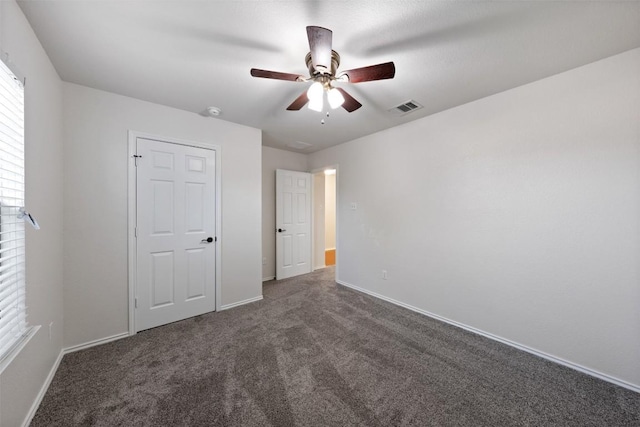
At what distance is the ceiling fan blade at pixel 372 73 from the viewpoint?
4.56 ft

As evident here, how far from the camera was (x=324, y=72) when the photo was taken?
1515 millimetres

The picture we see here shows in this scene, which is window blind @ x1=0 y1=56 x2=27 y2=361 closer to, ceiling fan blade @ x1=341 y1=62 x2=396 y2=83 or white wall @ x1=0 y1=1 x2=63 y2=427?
white wall @ x1=0 y1=1 x2=63 y2=427

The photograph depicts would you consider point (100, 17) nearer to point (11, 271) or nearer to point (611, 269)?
point (11, 271)

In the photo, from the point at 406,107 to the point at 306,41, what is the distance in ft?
4.75

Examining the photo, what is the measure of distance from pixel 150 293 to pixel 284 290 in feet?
5.80

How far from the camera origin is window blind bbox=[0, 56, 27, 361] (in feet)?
3.85

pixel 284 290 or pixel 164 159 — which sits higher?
pixel 164 159

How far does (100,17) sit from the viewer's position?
4.58ft

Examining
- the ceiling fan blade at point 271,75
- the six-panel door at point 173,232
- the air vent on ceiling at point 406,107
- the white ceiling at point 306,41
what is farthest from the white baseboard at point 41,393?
the air vent on ceiling at point 406,107

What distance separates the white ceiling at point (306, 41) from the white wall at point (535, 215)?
0.32 metres

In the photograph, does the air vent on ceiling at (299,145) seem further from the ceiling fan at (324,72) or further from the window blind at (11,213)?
the window blind at (11,213)

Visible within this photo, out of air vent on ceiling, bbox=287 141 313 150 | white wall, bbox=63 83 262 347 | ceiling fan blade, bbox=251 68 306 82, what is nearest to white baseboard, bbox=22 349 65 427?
white wall, bbox=63 83 262 347

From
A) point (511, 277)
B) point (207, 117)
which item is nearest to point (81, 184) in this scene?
point (207, 117)

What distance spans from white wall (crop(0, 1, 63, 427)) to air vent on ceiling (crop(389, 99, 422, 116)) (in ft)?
9.41
